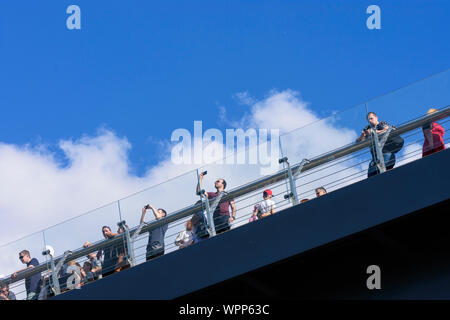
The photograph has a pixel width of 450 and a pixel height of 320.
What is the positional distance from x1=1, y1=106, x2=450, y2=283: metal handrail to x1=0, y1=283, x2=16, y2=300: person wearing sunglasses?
36 centimetres

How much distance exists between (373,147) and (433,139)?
0.96 metres

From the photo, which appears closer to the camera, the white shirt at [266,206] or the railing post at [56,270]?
the white shirt at [266,206]

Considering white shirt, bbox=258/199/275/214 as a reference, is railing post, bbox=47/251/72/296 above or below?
below

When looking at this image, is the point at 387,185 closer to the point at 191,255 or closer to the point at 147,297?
the point at 191,255

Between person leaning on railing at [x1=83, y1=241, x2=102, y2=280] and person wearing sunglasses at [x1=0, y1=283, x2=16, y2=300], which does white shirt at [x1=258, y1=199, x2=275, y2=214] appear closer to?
person leaning on railing at [x1=83, y1=241, x2=102, y2=280]

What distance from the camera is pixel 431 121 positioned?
12.1 meters

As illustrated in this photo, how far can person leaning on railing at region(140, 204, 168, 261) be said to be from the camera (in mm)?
13820

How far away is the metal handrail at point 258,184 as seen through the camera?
1227cm

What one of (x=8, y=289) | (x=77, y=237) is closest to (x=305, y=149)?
(x=77, y=237)

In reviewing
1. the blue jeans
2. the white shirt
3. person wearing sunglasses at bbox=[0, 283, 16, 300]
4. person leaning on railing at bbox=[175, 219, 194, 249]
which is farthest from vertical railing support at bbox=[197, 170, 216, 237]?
person wearing sunglasses at bbox=[0, 283, 16, 300]

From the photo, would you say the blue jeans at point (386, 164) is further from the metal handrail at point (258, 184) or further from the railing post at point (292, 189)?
the railing post at point (292, 189)

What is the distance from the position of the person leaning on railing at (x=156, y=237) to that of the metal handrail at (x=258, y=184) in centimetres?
9

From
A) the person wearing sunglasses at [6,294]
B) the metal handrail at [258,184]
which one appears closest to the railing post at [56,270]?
the metal handrail at [258,184]
